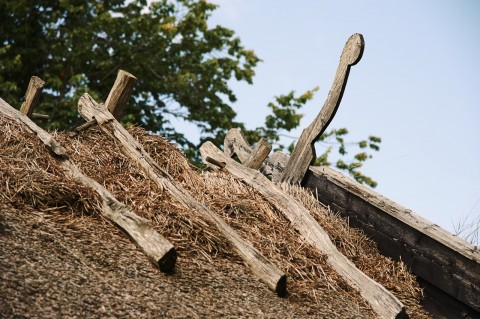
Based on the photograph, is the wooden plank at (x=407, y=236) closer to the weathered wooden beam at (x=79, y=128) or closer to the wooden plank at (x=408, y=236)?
the wooden plank at (x=408, y=236)

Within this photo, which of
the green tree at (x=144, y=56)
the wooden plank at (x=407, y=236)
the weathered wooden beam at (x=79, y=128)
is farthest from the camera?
the green tree at (x=144, y=56)

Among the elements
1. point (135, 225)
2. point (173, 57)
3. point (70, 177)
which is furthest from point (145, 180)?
point (173, 57)

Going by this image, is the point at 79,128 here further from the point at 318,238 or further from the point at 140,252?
the point at 318,238

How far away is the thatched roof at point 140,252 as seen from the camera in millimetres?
3111

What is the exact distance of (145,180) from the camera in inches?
188

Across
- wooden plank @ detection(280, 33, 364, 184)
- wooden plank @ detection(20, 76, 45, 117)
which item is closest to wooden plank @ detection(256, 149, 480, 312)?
wooden plank @ detection(280, 33, 364, 184)

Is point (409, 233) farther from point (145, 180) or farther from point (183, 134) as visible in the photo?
point (183, 134)

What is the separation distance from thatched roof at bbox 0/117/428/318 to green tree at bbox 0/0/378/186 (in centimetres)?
930

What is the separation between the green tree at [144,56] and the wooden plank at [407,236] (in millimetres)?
9051

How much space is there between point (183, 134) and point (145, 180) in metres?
10.5

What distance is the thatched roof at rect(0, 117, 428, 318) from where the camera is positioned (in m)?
3.11

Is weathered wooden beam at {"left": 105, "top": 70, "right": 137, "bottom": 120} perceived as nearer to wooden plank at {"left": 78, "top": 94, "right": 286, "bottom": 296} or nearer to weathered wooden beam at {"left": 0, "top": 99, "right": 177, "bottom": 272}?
wooden plank at {"left": 78, "top": 94, "right": 286, "bottom": 296}

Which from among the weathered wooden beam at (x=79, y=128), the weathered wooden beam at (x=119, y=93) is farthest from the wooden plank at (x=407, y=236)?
the weathered wooden beam at (x=79, y=128)

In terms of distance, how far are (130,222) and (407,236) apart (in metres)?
Answer: 2.29
